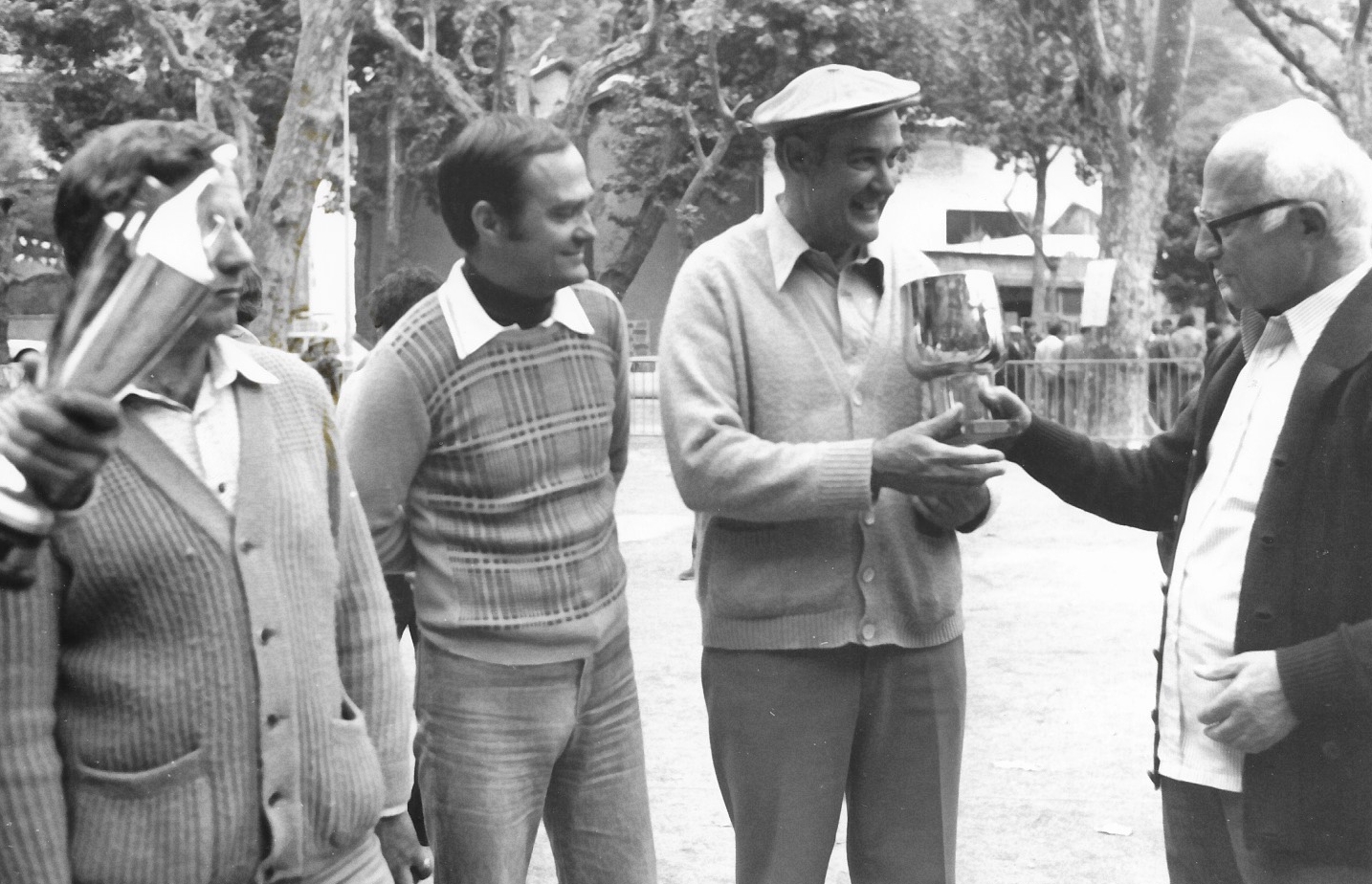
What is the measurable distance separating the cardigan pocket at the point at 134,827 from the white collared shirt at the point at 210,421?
0.39 meters

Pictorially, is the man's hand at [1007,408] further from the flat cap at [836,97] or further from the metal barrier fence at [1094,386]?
the metal barrier fence at [1094,386]

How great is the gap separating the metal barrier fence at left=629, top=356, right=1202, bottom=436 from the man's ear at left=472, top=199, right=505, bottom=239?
17337 millimetres

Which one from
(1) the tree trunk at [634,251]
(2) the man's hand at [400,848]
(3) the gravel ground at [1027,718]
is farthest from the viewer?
(1) the tree trunk at [634,251]

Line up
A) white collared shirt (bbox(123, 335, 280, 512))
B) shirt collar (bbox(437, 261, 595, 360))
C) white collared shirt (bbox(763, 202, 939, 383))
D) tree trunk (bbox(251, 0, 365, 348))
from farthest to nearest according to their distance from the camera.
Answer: tree trunk (bbox(251, 0, 365, 348)) < white collared shirt (bbox(763, 202, 939, 383)) < shirt collar (bbox(437, 261, 595, 360)) < white collared shirt (bbox(123, 335, 280, 512))

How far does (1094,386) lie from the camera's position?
20.3 meters

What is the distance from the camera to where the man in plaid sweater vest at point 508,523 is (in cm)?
320

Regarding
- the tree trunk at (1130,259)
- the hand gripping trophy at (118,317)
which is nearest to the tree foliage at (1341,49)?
the tree trunk at (1130,259)

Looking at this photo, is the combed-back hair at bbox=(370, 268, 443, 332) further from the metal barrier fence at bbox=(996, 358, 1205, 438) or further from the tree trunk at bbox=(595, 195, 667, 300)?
the tree trunk at bbox=(595, 195, 667, 300)

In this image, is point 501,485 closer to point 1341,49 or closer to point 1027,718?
point 1027,718

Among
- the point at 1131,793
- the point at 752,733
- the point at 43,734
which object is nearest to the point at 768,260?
the point at 752,733

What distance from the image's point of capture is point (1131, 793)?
19.7 feet

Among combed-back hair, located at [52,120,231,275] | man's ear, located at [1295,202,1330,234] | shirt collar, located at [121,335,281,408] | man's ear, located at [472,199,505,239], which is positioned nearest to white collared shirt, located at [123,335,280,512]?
shirt collar, located at [121,335,281,408]

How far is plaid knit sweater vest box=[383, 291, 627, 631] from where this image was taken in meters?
3.21

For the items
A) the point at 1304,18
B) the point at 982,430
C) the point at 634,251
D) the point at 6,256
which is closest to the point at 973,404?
the point at 982,430
